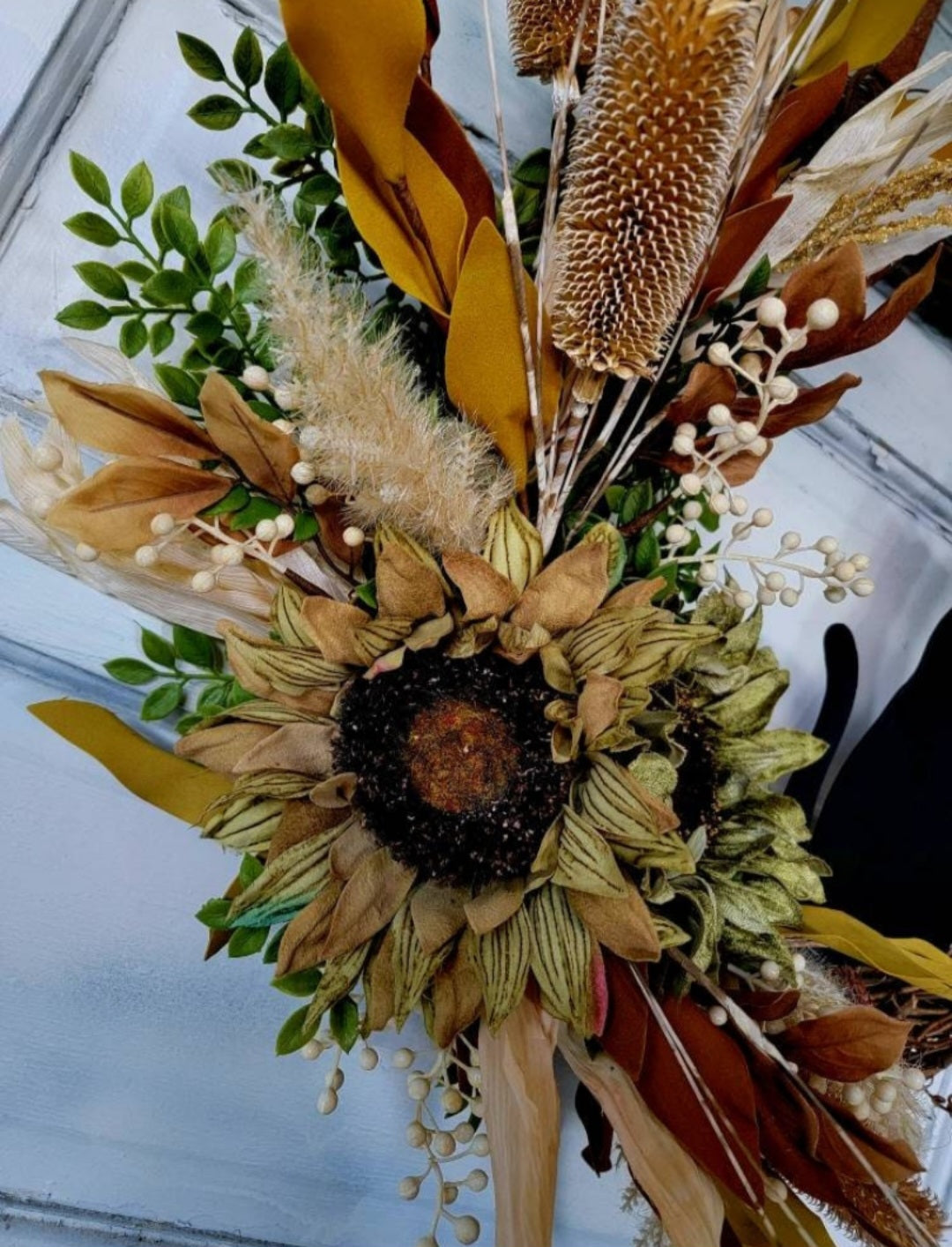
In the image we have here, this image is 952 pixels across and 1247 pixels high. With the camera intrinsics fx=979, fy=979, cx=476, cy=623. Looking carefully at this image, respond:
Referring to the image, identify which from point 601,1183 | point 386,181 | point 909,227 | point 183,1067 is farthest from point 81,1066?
point 909,227

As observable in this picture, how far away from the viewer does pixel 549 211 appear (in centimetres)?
44

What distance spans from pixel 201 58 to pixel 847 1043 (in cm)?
56

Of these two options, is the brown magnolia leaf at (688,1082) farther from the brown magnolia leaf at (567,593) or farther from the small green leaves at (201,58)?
the small green leaves at (201,58)

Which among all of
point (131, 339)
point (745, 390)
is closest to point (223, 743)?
point (131, 339)

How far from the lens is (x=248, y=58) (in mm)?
480

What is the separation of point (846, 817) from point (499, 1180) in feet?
1.19

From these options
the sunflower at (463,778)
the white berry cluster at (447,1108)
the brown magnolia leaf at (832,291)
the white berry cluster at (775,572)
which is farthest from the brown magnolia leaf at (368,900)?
the brown magnolia leaf at (832,291)

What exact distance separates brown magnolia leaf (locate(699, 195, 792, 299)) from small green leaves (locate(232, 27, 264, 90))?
0.79 ft

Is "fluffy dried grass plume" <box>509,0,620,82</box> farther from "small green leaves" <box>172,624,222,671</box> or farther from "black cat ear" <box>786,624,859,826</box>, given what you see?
"black cat ear" <box>786,624,859,826</box>

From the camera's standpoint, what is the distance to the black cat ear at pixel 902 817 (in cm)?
67

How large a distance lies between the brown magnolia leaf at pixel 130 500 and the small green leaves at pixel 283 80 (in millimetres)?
196

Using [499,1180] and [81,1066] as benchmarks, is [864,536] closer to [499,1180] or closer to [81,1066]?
[499,1180]

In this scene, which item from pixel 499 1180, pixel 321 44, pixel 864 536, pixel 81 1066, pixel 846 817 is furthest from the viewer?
pixel 864 536

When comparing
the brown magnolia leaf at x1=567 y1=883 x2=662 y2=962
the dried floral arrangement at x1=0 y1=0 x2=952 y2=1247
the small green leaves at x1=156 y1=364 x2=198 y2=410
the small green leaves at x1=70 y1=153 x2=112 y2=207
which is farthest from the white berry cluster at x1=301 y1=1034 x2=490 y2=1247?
the small green leaves at x1=70 y1=153 x2=112 y2=207
